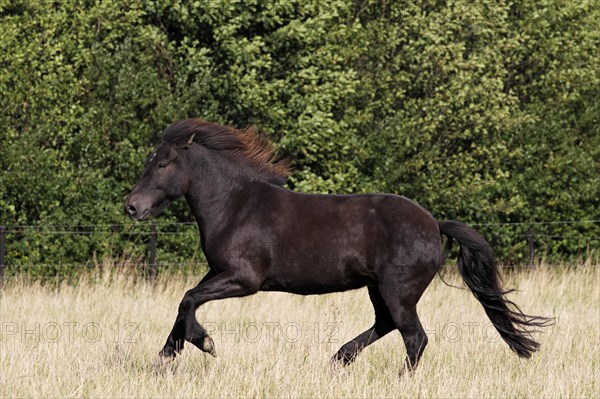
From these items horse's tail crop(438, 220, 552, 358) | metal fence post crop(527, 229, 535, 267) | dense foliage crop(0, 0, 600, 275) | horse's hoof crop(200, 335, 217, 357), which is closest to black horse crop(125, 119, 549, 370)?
horse's hoof crop(200, 335, 217, 357)

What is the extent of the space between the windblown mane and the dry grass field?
1.48 metres

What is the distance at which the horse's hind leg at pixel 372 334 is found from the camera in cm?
780

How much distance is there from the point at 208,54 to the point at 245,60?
3.19ft

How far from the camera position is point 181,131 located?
797 centimetres

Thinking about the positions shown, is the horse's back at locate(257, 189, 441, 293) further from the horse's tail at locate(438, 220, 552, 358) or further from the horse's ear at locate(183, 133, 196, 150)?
the horse's ear at locate(183, 133, 196, 150)

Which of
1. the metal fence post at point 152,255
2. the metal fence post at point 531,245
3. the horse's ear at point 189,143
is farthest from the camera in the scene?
the metal fence post at point 531,245

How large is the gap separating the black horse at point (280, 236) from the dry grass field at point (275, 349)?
0.36 m

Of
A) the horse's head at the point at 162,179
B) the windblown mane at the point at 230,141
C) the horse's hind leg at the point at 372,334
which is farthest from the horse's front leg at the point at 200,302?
the windblown mane at the point at 230,141

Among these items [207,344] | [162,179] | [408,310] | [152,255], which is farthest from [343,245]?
[152,255]

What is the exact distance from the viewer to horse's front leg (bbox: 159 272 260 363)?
7441mm

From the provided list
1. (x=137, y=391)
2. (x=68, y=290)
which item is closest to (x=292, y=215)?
(x=137, y=391)

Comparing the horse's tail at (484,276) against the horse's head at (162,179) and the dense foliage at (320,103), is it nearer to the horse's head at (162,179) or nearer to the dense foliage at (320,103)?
the horse's head at (162,179)

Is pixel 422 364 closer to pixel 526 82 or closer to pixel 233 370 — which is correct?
pixel 233 370

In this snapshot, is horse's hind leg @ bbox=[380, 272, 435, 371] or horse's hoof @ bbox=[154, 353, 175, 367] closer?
horse's hoof @ bbox=[154, 353, 175, 367]
